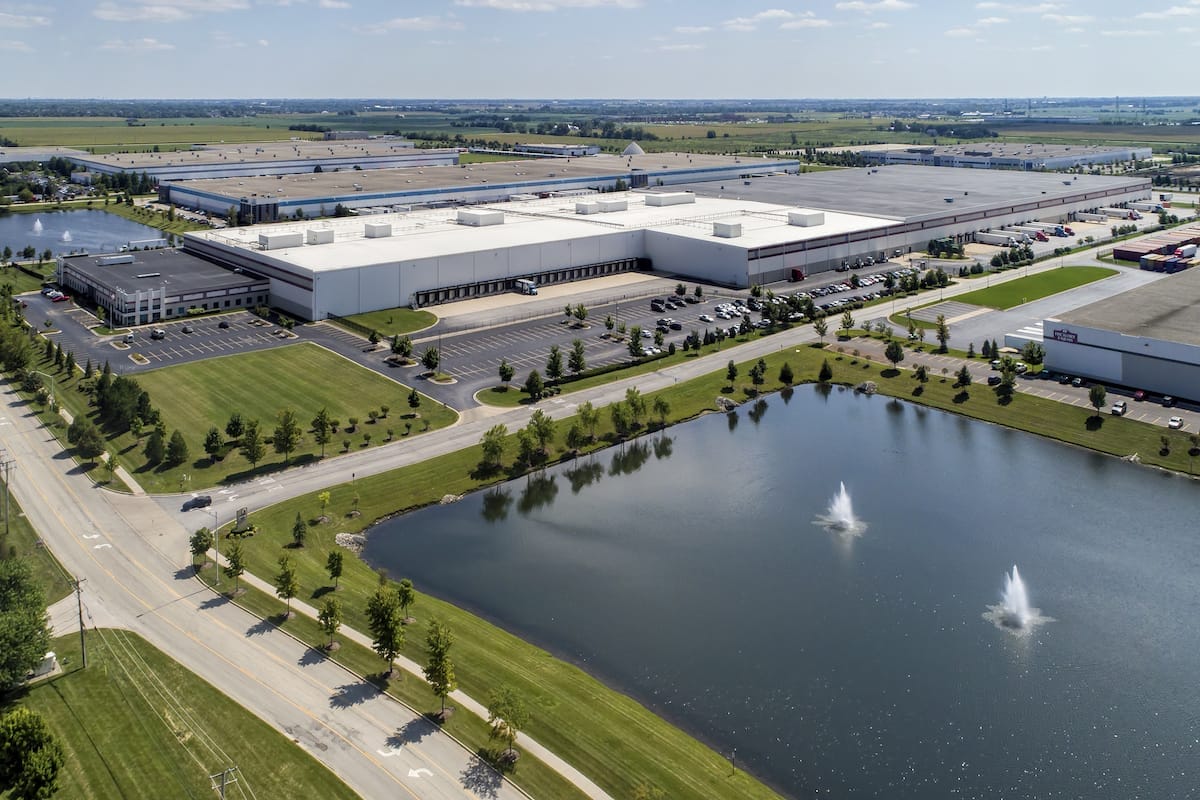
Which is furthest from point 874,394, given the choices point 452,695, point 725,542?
point 452,695

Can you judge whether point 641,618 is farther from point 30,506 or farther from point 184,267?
point 184,267

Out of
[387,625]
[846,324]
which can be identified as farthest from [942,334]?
[387,625]

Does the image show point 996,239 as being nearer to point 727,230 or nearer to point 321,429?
point 727,230

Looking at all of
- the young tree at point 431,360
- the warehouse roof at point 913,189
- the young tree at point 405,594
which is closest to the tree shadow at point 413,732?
the young tree at point 405,594

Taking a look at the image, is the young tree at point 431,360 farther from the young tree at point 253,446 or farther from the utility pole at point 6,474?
the utility pole at point 6,474

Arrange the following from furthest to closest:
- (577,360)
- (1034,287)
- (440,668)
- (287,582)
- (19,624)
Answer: (1034,287) < (577,360) < (287,582) < (19,624) < (440,668)

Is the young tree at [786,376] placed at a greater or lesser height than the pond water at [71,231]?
lesser
